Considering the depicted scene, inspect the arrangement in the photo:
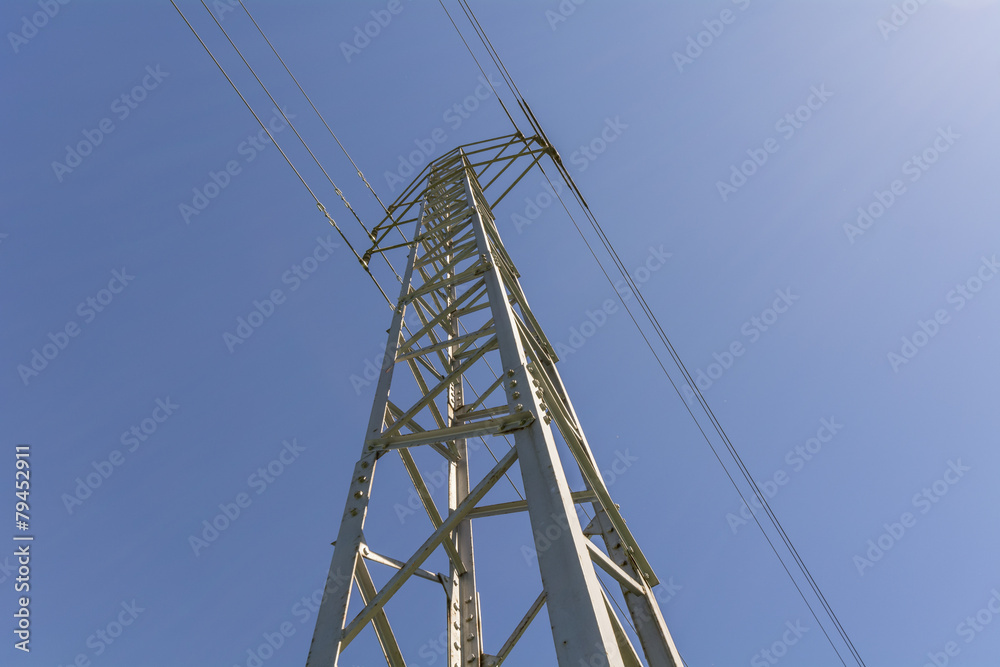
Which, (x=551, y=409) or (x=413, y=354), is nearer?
(x=551, y=409)

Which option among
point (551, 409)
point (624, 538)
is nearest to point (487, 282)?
point (551, 409)

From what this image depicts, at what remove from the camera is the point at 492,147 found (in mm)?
10398

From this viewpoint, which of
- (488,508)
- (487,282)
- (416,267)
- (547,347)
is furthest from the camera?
(416,267)

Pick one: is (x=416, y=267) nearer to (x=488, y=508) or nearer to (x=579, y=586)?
(x=488, y=508)

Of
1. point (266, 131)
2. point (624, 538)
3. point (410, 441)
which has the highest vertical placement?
point (266, 131)

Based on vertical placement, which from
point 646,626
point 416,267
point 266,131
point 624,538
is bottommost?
point 646,626

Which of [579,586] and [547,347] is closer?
[579,586]

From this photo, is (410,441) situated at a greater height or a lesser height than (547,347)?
lesser

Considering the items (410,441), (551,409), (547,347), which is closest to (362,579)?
(410,441)

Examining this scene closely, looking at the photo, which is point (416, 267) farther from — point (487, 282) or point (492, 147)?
point (492, 147)

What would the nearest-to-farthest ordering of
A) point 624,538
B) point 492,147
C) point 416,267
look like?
point 624,538
point 416,267
point 492,147

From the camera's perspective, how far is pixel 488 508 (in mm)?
4387

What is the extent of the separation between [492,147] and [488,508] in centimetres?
759

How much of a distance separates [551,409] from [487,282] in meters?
1.67
